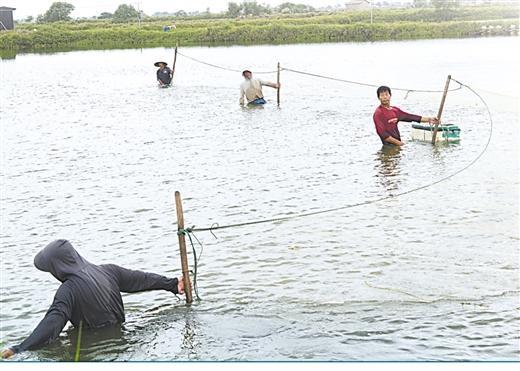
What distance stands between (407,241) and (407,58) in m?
20.1

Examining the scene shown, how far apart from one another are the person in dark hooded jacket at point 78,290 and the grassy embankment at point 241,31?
2832 centimetres

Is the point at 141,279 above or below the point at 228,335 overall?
above

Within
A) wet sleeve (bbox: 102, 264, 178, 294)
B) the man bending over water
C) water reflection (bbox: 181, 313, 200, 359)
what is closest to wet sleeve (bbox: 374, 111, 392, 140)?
the man bending over water

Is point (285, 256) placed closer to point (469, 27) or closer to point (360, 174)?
point (360, 174)

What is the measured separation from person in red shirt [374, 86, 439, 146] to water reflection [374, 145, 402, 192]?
139 millimetres

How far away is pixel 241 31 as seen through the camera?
40.1 meters

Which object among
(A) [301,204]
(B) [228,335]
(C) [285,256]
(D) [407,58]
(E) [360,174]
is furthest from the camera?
(D) [407,58]

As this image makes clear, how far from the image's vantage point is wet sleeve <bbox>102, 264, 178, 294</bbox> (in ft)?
16.8

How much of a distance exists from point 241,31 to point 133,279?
35.8 m

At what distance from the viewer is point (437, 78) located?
20.6 metres

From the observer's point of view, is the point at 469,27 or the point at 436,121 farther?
the point at 469,27
